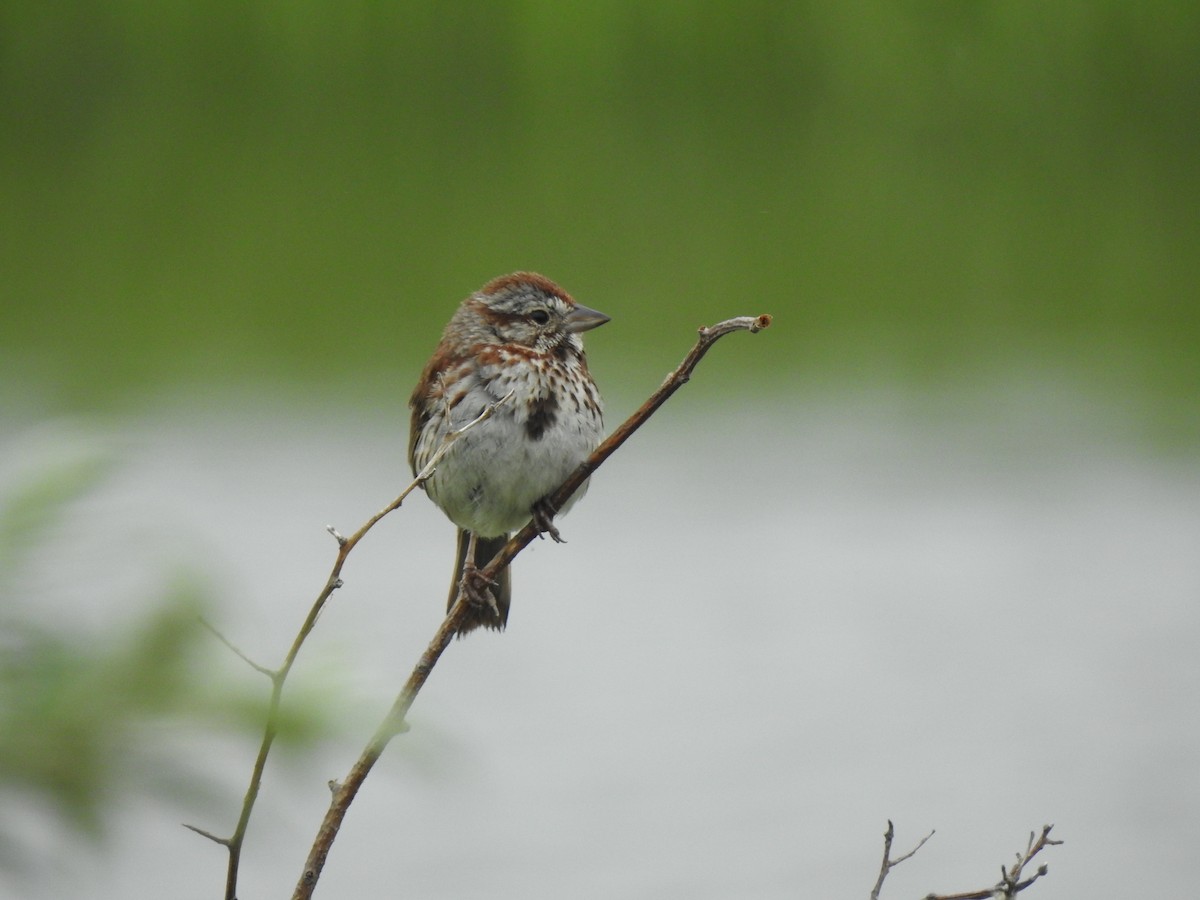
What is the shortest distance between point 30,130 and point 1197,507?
41.3 ft

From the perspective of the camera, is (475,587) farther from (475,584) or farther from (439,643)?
(439,643)

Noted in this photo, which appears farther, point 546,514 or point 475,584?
point 546,514

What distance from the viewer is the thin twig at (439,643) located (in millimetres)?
747

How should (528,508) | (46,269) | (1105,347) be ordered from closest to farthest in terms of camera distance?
(528,508) < (1105,347) < (46,269)

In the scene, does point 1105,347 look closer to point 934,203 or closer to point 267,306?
point 934,203

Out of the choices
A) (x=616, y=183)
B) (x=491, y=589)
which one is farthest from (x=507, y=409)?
(x=616, y=183)

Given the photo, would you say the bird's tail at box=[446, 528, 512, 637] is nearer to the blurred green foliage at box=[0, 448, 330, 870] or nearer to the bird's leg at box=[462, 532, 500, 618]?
the bird's leg at box=[462, 532, 500, 618]

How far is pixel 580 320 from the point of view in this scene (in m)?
3.25

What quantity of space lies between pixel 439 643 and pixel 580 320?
1.58 metres

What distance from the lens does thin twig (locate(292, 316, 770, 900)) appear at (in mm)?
747

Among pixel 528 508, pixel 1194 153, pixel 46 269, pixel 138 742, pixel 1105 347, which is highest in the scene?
pixel 1194 153

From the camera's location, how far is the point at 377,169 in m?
18.3

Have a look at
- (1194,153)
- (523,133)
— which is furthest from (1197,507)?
(523,133)

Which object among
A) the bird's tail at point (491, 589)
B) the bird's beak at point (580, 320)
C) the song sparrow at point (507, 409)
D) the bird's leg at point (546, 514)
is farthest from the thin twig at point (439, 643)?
the bird's beak at point (580, 320)
